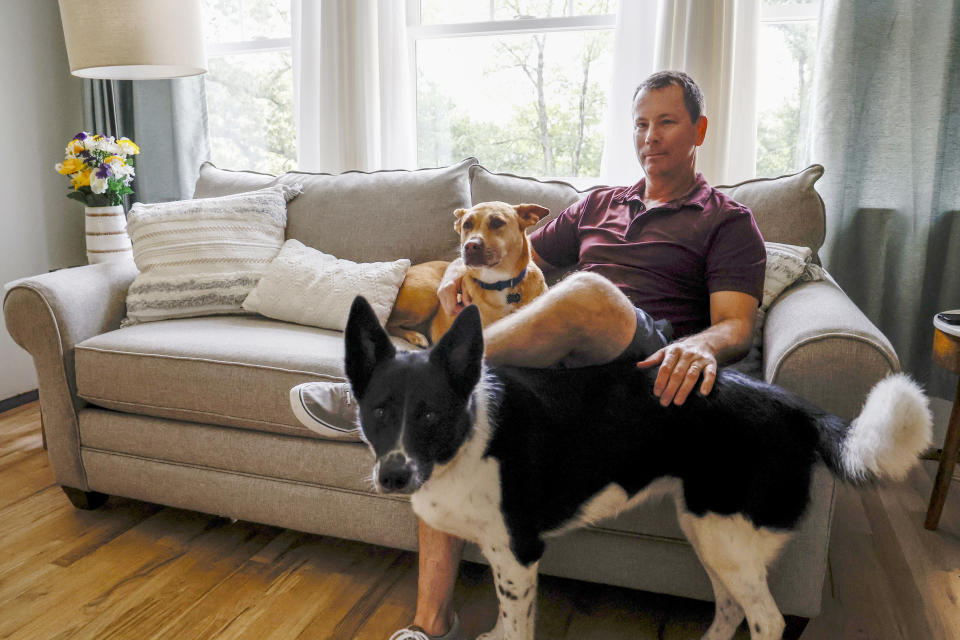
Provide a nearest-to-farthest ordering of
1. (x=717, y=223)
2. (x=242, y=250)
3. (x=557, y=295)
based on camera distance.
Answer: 1. (x=557, y=295)
2. (x=717, y=223)
3. (x=242, y=250)

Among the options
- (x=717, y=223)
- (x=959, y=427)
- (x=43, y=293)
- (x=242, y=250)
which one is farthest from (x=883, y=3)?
(x=43, y=293)

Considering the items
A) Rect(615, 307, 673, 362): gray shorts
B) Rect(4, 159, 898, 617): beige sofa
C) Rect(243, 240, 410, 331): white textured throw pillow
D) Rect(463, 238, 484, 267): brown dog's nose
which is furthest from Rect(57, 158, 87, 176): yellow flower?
Rect(615, 307, 673, 362): gray shorts

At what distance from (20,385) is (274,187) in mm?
1698

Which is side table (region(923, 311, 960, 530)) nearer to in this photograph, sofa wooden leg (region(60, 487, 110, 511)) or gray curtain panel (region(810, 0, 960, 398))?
gray curtain panel (region(810, 0, 960, 398))

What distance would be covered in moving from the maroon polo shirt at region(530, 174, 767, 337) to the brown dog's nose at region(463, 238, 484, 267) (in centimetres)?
32

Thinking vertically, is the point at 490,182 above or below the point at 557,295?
above

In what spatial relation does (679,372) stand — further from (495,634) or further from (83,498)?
(83,498)

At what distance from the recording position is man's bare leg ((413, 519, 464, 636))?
142 centimetres

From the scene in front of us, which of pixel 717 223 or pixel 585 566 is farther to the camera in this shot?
pixel 717 223

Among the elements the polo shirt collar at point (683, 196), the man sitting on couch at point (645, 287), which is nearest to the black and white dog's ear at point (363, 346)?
the man sitting on couch at point (645, 287)

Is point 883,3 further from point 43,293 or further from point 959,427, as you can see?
point 43,293

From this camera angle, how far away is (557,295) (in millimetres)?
1340

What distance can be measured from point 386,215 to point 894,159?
1.82 meters

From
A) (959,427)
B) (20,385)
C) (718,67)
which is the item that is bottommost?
(20,385)
